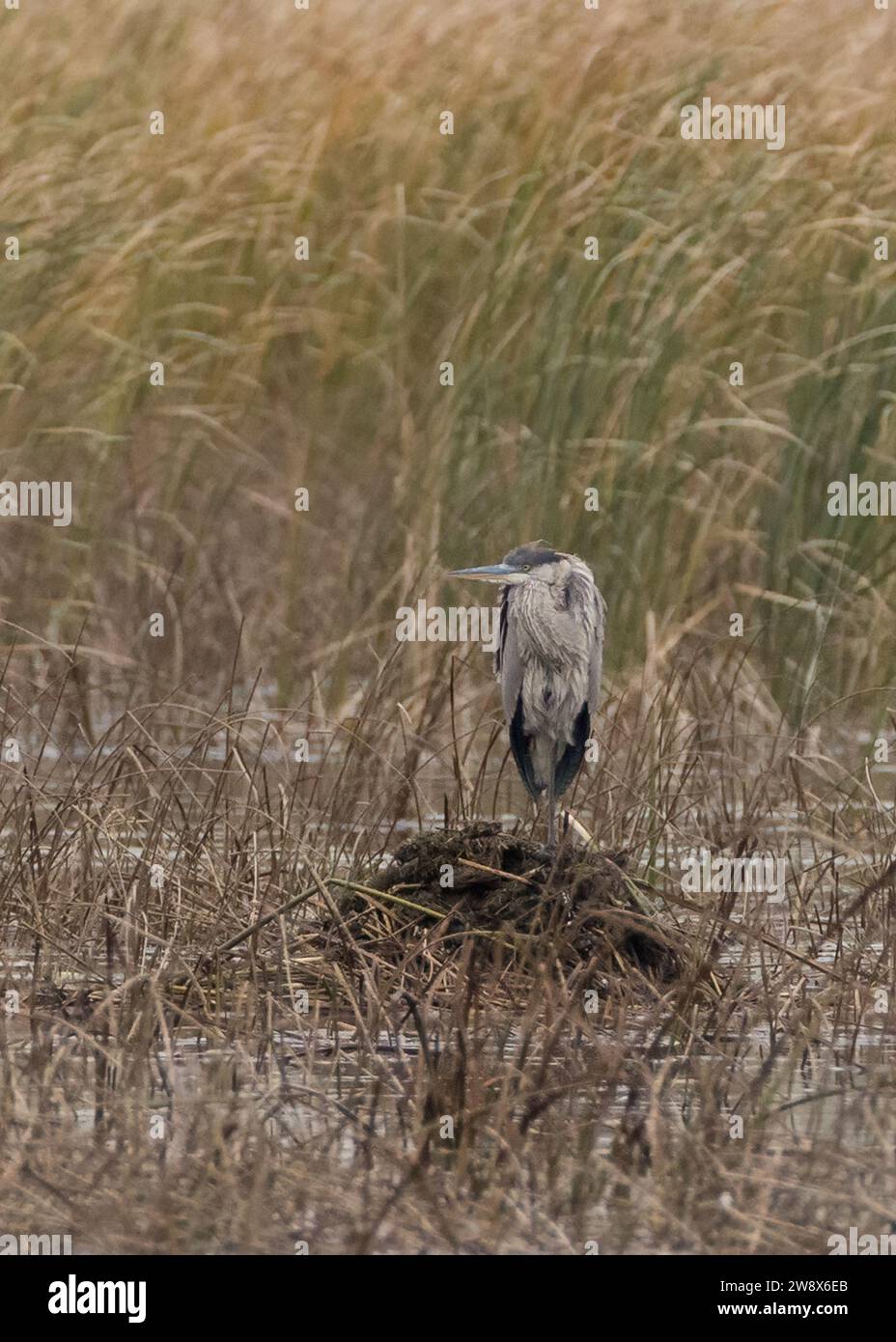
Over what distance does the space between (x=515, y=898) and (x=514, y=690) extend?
2.84 feet

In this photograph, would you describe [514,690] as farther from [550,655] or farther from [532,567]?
[532,567]

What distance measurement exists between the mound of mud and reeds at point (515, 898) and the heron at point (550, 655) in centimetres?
56

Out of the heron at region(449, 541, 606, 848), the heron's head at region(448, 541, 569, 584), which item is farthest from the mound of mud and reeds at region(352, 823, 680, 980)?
the heron's head at region(448, 541, 569, 584)

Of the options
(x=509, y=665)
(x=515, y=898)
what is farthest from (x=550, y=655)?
(x=515, y=898)

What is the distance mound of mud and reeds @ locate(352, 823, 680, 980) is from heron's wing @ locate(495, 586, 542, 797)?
612mm

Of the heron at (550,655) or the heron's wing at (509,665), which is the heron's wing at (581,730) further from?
the heron's wing at (509,665)

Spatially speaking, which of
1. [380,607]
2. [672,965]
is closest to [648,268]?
[380,607]

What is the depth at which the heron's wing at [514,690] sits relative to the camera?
22.5 ft

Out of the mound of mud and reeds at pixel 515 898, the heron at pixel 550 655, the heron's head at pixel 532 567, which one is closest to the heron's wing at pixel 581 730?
the heron at pixel 550 655

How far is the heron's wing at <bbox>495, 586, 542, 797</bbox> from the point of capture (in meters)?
6.85

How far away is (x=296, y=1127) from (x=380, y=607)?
4261mm

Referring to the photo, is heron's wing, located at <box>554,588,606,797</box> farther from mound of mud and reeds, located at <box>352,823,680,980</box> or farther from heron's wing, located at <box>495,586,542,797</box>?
mound of mud and reeds, located at <box>352,823,680,980</box>

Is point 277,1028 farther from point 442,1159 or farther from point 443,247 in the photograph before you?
point 443,247

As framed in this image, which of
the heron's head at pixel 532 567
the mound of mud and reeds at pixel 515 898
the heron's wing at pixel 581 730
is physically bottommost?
the mound of mud and reeds at pixel 515 898
